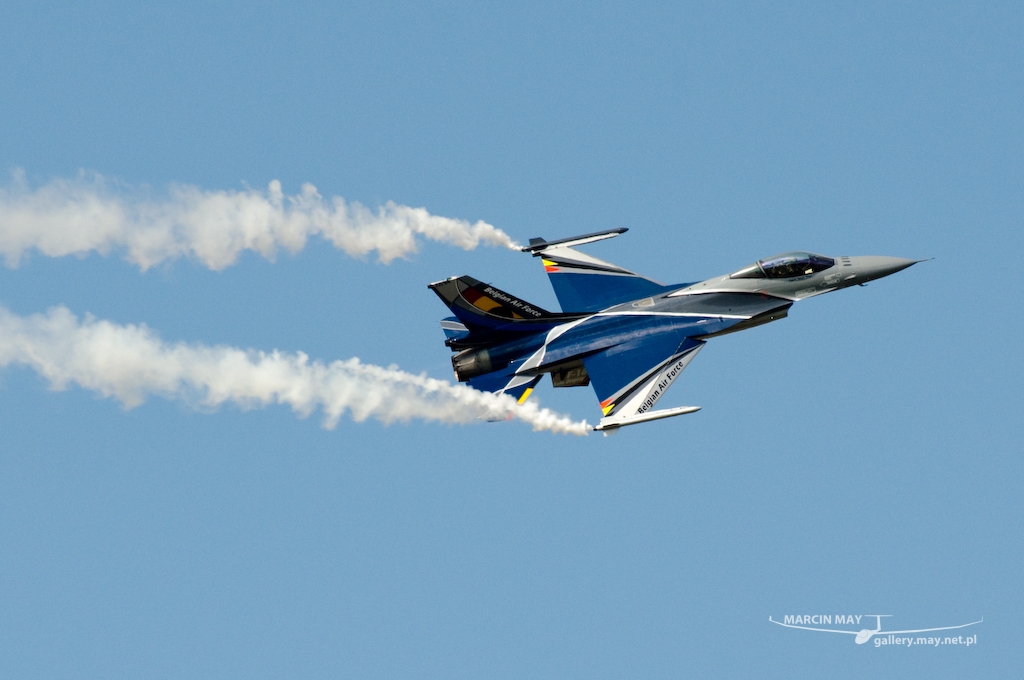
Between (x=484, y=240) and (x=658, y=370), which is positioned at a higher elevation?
(x=484, y=240)

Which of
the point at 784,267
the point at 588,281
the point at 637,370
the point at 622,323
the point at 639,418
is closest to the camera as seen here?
the point at 639,418

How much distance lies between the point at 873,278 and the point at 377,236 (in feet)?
44.9

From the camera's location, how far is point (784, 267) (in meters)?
34.0

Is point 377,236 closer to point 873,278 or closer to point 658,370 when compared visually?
point 658,370

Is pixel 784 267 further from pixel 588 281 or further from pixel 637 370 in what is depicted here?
pixel 588 281

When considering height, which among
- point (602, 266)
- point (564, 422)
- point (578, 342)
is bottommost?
point (564, 422)

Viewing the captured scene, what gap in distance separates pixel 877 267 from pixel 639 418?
831 centimetres

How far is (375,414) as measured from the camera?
33562 mm

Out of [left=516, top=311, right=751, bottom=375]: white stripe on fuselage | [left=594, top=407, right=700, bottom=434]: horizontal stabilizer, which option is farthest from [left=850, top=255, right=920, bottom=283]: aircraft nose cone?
[left=594, top=407, right=700, bottom=434]: horizontal stabilizer

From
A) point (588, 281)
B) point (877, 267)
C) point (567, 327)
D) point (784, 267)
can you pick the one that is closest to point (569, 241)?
point (588, 281)

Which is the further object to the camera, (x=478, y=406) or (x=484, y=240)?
(x=484, y=240)

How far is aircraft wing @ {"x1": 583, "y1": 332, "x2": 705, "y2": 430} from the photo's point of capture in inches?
1283

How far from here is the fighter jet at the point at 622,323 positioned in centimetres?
3316

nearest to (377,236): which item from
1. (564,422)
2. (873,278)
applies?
(564,422)
